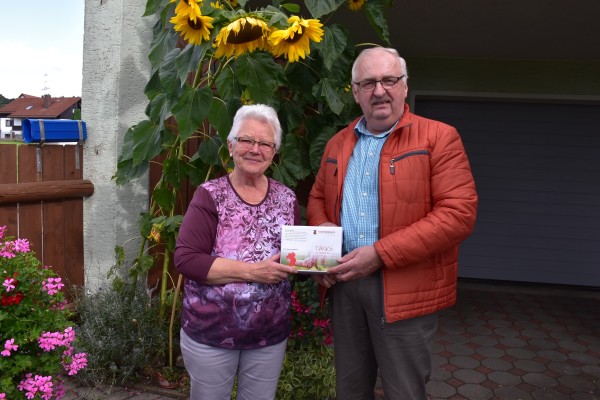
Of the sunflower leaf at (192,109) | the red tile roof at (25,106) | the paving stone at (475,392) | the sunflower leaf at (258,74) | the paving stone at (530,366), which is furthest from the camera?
the red tile roof at (25,106)

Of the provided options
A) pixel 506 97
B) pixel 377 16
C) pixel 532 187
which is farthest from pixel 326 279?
pixel 532 187

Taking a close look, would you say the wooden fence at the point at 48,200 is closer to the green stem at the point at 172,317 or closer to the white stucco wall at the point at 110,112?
the white stucco wall at the point at 110,112

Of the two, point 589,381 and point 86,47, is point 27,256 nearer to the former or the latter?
point 86,47

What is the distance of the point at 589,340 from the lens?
15.0ft

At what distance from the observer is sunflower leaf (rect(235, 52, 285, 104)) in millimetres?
2359

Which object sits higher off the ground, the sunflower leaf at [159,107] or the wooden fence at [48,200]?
the sunflower leaf at [159,107]

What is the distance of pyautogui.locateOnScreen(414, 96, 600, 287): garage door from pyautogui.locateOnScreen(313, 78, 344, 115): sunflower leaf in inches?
159

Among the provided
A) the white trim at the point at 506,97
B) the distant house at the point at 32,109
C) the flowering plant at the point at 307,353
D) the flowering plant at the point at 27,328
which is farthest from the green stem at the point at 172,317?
the distant house at the point at 32,109

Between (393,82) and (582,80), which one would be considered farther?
(582,80)

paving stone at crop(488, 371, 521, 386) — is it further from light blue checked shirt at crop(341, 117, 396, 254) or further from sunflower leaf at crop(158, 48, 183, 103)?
sunflower leaf at crop(158, 48, 183, 103)

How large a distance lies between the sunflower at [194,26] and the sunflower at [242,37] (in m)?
0.07

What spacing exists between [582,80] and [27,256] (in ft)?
19.5

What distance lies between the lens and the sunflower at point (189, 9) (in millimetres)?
2123

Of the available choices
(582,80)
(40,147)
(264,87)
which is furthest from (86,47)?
(582,80)
